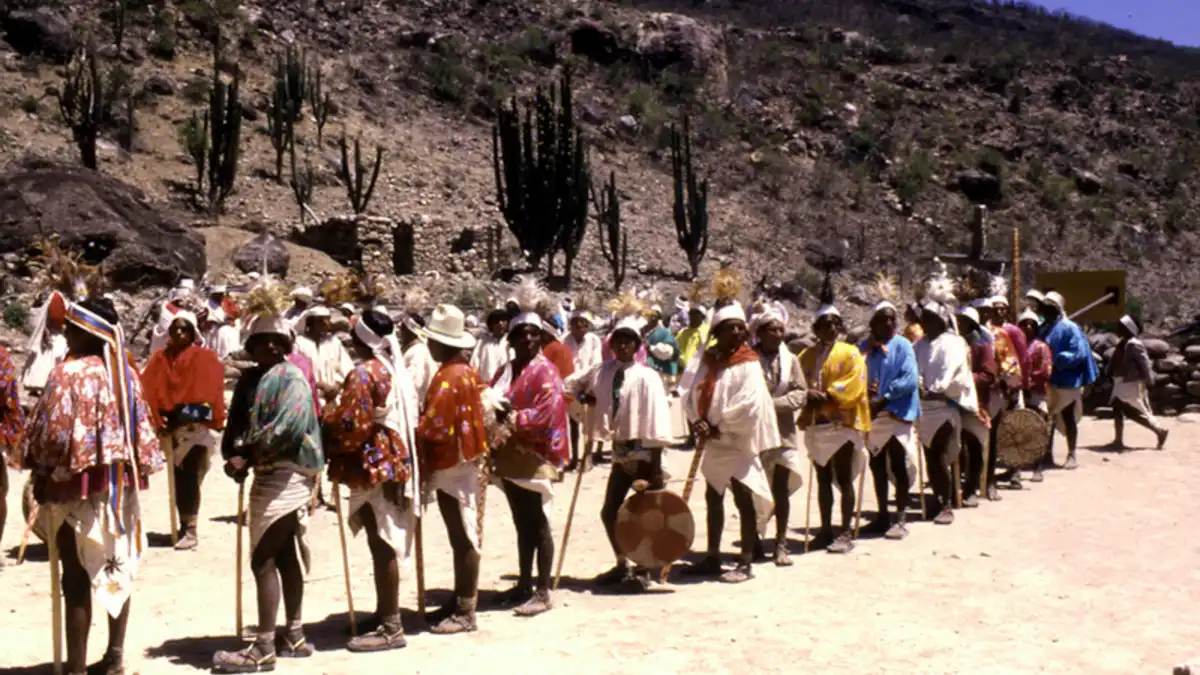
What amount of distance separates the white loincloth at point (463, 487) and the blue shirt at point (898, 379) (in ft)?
12.6

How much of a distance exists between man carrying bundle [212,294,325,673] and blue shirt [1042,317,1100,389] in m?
9.46

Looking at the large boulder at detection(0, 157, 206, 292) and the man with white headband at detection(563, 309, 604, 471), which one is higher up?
the large boulder at detection(0, 157, 206, 292)

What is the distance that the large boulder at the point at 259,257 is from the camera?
2956 centimetres

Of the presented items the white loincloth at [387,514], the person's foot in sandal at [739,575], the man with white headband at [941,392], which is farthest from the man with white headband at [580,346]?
the white loincloth at [387,514]

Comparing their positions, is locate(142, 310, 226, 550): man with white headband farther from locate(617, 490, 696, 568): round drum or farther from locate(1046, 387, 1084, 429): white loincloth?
locate(1046, 387, 1084, 429): white loincloth

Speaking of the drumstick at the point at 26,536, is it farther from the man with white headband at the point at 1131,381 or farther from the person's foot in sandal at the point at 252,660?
the man with white headband at the point at 1131,381

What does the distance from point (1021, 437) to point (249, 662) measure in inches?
342

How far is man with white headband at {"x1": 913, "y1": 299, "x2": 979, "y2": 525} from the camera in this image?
10883 millimetres

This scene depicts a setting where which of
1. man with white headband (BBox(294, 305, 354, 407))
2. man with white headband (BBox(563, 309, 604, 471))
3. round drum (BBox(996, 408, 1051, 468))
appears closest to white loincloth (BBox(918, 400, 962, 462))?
round drum (BBox(996, 408, 1051, 468))

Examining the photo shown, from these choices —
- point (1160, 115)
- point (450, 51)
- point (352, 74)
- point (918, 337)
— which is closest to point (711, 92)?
point (450, 51)

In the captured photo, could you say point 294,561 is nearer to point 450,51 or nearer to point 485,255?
point 485,255

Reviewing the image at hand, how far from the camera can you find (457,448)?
7.29 m

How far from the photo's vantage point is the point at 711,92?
6016 centimetres

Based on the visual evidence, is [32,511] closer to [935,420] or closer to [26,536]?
[26,536]
